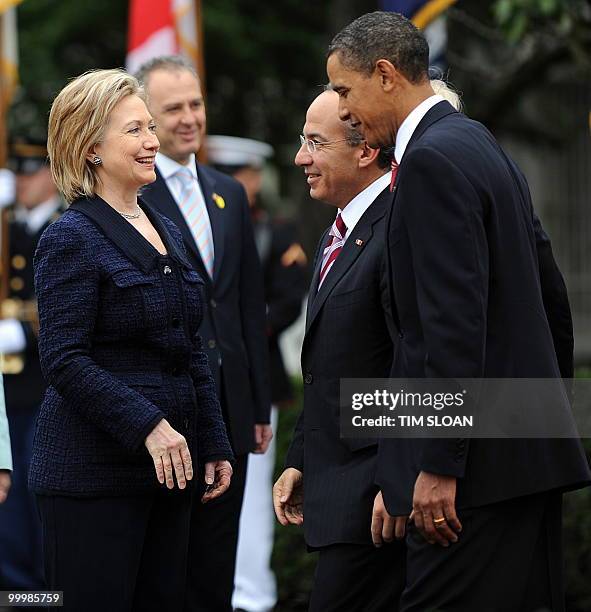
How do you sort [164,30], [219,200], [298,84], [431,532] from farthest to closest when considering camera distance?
1. [298,84]
2. [164,30]
3. [219,200]
4. [431,532]

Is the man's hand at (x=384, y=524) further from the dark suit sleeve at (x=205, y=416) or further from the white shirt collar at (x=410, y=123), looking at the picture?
the white shirt collar at (x=410, y=123)

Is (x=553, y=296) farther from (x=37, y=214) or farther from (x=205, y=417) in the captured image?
(x=37, y=214)

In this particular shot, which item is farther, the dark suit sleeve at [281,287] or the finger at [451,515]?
the dark suit sleeve at [281,287]

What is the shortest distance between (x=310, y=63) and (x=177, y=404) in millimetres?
10450

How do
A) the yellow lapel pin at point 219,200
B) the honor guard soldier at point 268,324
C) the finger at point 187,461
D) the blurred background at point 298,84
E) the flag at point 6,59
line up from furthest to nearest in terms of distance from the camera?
the blurred background at point 298,84 → the flag at point 6,59 → the honor guard soldier at point 268,324 → the yellow lapel pin at point 219,200 → the finger at point 187,461

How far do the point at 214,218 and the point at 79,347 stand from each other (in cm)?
152

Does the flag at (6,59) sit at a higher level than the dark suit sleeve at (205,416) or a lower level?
higher

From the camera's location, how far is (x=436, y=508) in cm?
337

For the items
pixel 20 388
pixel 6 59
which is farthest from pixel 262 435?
pixel 6 59

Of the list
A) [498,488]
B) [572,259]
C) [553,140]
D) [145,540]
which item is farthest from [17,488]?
[572,259]

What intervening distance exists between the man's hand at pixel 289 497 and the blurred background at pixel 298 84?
21.0ft

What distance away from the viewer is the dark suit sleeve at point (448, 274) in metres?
3.31

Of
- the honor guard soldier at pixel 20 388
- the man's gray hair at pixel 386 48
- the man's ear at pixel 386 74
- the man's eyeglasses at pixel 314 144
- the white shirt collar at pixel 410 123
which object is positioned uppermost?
the man's gray hair at pixel 386 48

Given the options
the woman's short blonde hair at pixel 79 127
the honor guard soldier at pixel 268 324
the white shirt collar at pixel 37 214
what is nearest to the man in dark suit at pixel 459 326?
the woman's short blonde hair at pixel 79 127
